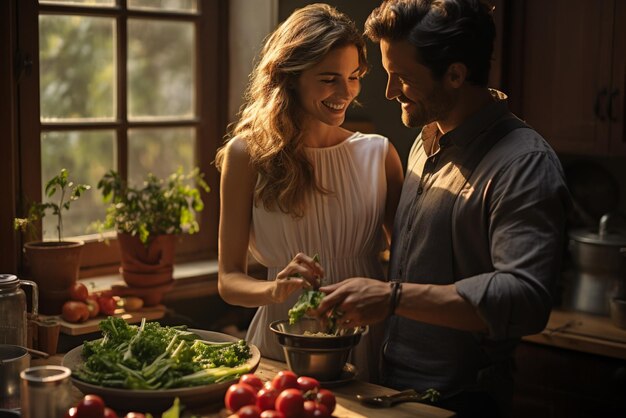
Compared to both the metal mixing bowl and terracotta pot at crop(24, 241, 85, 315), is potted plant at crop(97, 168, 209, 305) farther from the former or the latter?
the metal mixing bowl

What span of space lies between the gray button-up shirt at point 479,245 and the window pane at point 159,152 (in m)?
1.45

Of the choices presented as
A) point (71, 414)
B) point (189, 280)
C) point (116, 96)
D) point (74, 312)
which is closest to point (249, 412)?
point (71, 414)

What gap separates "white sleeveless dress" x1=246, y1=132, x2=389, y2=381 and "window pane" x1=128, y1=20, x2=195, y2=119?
3.87ft

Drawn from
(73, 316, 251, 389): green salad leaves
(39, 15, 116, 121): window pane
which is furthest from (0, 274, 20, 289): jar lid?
(39, 15, 116, 121): window pane

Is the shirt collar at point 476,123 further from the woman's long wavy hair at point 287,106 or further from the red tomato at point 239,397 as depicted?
the red tomato at point 239,397

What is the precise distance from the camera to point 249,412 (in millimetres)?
1892

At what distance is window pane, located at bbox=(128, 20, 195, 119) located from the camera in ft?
11.9

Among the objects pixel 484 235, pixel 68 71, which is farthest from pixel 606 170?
pixel 68 71

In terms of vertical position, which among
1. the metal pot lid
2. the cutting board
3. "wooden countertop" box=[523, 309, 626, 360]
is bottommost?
"wooden countertop" box=[523, 309, 626, 360]

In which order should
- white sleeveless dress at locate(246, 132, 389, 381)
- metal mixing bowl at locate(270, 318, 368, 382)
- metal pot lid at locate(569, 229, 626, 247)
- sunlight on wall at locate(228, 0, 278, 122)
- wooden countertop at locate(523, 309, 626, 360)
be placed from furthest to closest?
sunlight on wall at locate(228, 0, 278, 122) < metal pot lid at locate(569, 229, 626, 247) < wooden countertop at locate(523, 309, 626, 360) < white sleeveless dress at locate(246, 132, 389, 381) < metal mixing bowl at locate(270, 318, 368, 382)

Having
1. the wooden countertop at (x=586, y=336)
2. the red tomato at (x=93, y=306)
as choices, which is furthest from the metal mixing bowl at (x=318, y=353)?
the wooden countertop at (x=586, y=336)

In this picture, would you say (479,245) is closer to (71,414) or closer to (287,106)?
(287,106)

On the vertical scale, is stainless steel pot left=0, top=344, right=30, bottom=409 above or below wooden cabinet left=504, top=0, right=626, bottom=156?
below

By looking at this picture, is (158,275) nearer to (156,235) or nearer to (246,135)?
(156,235)
